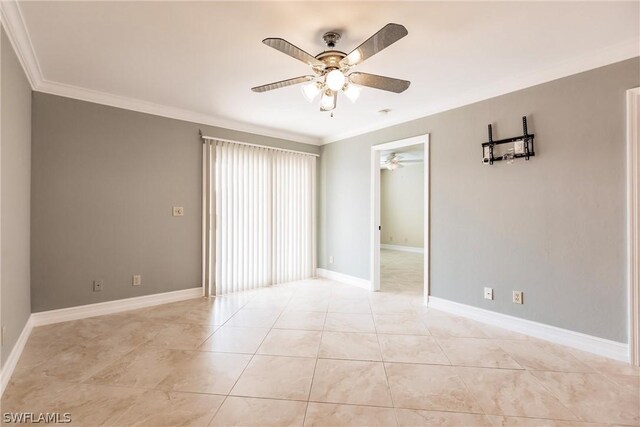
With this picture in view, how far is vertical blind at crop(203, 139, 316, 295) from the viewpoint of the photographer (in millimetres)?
4273

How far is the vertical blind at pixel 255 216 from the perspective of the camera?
168 inches

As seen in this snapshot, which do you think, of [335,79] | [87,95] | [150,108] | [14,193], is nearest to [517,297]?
[335,79]

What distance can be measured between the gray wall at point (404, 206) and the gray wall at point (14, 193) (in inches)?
321

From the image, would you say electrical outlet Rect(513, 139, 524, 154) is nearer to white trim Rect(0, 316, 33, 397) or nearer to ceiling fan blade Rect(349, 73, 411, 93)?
ceiling fan blade Rect(349, 73, 411, 93)

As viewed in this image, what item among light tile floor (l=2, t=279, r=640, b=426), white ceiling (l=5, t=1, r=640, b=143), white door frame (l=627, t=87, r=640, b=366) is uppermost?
white ceiling (l=5, t=1, r=640, b=143)

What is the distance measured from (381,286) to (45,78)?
504 centimetres

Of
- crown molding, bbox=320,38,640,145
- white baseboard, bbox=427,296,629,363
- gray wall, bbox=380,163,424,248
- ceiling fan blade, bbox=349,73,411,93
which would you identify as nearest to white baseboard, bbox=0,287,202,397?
ceiling fan blade, bbox=349,73,411,93

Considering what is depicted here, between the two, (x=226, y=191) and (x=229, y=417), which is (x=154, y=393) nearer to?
(x=229, y=417)

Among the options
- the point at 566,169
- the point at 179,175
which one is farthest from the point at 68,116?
the point at 566,169

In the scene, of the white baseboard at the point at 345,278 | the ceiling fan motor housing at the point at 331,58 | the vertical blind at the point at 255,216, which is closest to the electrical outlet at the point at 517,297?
the white baseboard at the point at 345,278

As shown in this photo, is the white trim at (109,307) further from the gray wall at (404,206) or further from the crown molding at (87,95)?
the gray wall at (404,206)

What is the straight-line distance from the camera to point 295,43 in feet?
7.75

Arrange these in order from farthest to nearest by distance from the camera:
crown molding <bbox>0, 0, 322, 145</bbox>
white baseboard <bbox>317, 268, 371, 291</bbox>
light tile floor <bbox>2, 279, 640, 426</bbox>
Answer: white baseboard <bbox>317, 268, 371, 291</bbox>, crown molding <bbox>0, 0, 322, 145</bbox>, light tile floor <bbox>2, 279, 640, 426</bbox>

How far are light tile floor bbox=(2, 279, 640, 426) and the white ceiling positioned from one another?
2597mm
